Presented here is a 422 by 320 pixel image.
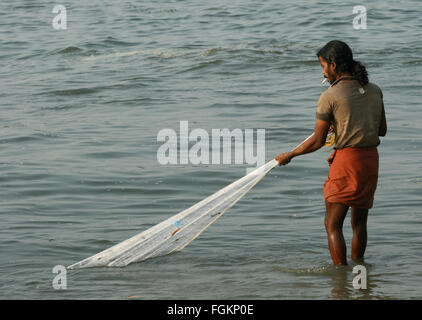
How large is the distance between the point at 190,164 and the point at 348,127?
13.1 ft

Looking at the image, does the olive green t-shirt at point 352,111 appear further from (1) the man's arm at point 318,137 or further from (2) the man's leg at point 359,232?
(2) the man's leg at point 359,232

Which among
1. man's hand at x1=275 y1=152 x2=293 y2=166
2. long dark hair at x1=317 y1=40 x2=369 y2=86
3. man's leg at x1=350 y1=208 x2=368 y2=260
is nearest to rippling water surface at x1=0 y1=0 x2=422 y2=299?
man's leg at x1=350 y1=208 x2=368 y2=260

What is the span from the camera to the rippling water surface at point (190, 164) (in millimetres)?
5707

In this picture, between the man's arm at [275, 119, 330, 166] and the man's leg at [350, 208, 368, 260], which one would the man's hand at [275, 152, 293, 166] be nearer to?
the man's arm at [275, 119, 330, 166]

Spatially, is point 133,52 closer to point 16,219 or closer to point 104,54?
point 104,54

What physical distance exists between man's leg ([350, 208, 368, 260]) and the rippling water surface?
102 millimetres

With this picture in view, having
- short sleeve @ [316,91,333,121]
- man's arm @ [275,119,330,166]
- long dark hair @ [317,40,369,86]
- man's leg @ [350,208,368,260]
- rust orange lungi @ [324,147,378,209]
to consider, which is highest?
long dark hair @ [317,40,369,86]

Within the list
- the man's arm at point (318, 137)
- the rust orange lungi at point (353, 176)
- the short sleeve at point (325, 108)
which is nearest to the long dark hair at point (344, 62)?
the short sleeve at point (325, 108)

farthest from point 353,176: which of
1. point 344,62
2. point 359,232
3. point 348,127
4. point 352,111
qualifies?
point 344,62

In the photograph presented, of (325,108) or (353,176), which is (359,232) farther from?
(325,108)

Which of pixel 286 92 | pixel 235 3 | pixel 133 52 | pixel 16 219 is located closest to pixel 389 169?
pixel 16 219

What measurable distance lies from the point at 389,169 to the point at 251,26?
1157 cm

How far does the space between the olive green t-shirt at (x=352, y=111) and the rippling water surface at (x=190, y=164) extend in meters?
0.98

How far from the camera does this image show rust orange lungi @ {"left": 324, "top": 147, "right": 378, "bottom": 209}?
17.0ft
